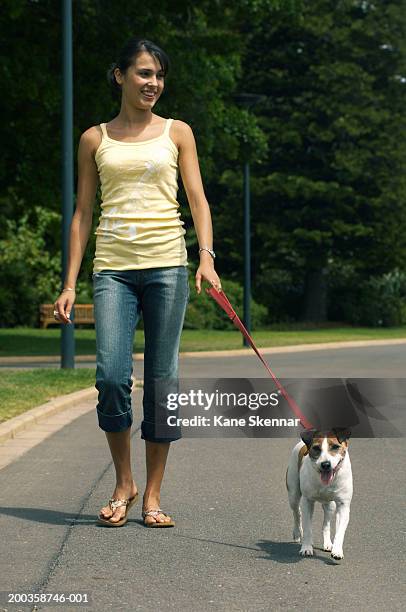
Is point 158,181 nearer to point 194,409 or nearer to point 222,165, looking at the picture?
point 194,409

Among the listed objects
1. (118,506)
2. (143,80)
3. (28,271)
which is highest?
(143,80)

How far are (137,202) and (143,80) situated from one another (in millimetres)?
608

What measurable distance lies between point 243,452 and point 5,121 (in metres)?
16.3

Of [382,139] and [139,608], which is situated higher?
[382,139]

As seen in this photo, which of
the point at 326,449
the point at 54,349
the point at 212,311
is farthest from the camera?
the point at 212,311

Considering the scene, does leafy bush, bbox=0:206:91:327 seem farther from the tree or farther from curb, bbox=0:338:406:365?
curb, bbox=0:338:406:365

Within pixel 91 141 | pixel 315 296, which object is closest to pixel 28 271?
pixel 315 296

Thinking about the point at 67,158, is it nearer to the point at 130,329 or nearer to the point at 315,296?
the point at 130,329

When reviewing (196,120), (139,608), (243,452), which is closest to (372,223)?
(196,120)

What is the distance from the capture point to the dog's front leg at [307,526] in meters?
5.77

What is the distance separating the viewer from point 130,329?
632 centimetres

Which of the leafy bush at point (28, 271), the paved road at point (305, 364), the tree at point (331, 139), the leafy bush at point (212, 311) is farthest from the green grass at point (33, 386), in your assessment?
the tree at point (331, 139)

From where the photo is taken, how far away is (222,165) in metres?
43.6

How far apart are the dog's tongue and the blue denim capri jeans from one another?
905mm
